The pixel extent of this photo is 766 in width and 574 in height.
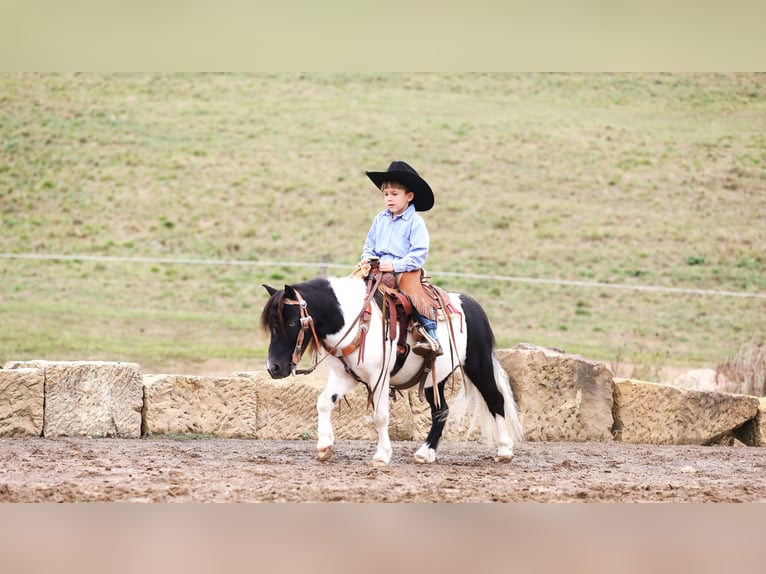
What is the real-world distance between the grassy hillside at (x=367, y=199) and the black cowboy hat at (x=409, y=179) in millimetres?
6346

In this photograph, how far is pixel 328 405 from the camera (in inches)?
253

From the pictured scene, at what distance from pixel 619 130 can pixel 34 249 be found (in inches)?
476

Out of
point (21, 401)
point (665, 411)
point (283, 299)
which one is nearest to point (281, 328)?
point (283, 299)

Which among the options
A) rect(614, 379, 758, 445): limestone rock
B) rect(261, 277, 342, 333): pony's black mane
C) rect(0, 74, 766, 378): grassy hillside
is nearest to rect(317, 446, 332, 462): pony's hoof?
rect(261, 277, 342, 333): pony's black mane

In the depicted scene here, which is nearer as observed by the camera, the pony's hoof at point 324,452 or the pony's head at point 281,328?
the pony's head at point 281,328

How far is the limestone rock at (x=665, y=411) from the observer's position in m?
8.71

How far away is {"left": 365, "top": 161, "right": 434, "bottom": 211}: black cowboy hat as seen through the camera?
21.8 ft

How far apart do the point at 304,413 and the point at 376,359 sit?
2.01 metres

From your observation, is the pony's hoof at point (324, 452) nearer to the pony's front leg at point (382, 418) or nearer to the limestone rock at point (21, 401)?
the pony's front leg at point (382, 418)

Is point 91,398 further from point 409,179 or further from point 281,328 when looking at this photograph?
point 409,179

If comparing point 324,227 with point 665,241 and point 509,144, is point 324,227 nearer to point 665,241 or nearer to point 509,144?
point 509,144

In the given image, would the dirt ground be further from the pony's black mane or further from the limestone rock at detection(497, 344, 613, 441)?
the pony's black mane

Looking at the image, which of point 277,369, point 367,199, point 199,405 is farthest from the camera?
point 367,199

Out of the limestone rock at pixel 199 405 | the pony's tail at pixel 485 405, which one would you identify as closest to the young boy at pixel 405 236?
the pony's tail at pixel 485 405
